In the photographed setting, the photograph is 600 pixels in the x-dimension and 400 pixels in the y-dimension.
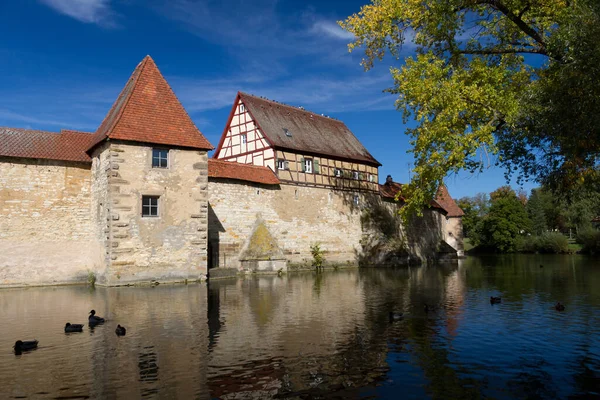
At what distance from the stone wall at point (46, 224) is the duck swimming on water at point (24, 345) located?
1130 cm

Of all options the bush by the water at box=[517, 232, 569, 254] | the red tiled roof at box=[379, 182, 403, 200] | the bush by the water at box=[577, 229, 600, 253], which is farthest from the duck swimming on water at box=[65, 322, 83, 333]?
the bush by the water at box=[517, 232, 569, 254]

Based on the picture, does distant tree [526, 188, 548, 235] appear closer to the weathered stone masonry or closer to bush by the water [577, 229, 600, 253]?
bush by the water [577, 229, 600, 253]

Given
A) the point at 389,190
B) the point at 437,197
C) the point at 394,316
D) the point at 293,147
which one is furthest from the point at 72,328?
the point at 389,190

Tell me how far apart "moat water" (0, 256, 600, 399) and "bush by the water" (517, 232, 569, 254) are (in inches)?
1519

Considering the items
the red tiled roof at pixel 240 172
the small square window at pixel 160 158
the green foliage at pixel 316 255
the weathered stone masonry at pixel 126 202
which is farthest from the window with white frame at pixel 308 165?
the small square window at pixel 160 158

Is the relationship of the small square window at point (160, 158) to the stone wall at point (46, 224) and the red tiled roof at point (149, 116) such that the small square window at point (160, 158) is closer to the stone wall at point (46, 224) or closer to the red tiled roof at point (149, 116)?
the red tiled roof at point (149, 116)

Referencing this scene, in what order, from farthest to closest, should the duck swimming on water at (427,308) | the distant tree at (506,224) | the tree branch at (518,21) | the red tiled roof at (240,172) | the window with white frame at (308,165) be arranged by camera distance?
1. the distant tree at (506,224)
2. the window with white frame at (308,165)
3. the red tiled roof at (240,172)
4. the tree branch at (518,21)
5. the duck swimming on water at (427,308)

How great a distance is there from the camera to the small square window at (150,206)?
62.6 ft

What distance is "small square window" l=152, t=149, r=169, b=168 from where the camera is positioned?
63.9ft

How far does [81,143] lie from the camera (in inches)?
829

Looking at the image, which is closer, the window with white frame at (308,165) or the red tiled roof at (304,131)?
the red tiled roof at (304,131)

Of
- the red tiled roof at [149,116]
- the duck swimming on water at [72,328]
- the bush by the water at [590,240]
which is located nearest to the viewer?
the duck swimming on water at [72,328]

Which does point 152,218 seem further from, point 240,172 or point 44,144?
point 240,172

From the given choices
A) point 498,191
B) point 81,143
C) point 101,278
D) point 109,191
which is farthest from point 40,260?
point 498,191
